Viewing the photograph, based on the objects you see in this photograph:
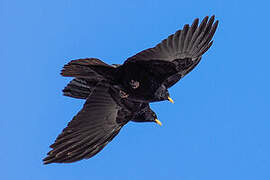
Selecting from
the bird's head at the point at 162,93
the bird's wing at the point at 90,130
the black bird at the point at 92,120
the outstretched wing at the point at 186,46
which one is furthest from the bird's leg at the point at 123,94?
the outstretched wing at the point at 186,46

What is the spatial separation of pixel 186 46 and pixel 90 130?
239 centimetres

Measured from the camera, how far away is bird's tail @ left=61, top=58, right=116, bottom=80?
9.56 metres

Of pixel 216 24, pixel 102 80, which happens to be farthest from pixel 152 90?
pixel 216 24

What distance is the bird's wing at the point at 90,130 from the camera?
379 inches

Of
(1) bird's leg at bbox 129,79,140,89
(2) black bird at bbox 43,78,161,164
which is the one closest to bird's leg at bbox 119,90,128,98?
(2) black bird at bbox 43,78,161,164

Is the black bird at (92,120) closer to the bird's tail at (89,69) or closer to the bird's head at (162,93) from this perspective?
the bird's tail at (89,69)

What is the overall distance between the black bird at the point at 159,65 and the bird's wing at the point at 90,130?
0.49m

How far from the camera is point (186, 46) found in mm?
10258

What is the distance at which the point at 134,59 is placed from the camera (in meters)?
9.80

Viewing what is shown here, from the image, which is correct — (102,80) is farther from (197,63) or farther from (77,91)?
(197,63)

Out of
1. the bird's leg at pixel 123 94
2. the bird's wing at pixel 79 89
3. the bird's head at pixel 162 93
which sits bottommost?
the bird's head at pixel 162 93

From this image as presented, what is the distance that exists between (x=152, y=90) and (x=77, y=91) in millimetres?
1724

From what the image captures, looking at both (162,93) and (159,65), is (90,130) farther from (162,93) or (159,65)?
(159,65)

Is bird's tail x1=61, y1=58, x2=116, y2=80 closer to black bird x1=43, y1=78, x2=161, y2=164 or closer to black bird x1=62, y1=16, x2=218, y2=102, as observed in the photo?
black bird x1=62, y1=16, x2=218, y2=102
